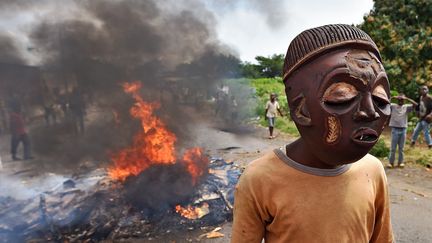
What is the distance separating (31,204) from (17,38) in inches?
156

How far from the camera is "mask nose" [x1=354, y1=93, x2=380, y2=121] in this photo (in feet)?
3.71

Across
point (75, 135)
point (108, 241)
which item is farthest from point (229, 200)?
point (75, 135)

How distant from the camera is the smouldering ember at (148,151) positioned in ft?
22.4

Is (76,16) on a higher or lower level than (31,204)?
higher

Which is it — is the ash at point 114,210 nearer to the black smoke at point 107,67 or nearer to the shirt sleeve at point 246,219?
the black smoke at point 107,67

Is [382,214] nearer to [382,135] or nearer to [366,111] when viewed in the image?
[366,111]

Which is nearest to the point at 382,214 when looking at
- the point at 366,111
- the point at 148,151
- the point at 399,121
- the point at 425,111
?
the point at 366,111

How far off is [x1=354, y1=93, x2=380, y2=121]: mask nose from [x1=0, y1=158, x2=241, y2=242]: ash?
14.6 ft

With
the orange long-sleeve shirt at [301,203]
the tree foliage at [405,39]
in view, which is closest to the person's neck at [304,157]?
the orange long-sleeve shirt at [301,203]

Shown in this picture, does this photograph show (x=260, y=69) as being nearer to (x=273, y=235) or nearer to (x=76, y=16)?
(x=76, y=16)

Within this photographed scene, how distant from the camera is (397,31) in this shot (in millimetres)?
12945

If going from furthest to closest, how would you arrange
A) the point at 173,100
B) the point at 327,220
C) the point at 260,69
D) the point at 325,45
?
the point at 260,69 → the point at 173,100 → the point at 327,220 → the point at 325,45

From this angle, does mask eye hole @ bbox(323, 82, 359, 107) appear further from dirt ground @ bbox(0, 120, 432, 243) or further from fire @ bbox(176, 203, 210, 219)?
fire @ bbox(176, 203, 210, 219)

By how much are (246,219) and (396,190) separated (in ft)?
20.9
